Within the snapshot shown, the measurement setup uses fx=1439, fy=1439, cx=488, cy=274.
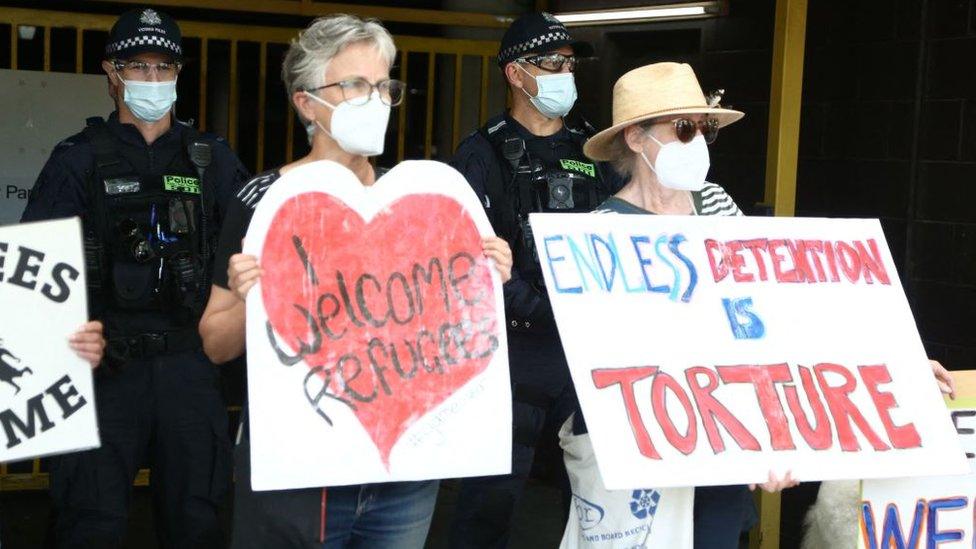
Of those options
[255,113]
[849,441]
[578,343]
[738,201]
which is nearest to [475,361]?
[578,343]

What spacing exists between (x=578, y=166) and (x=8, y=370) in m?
1.90

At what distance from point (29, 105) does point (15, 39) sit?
28 cm

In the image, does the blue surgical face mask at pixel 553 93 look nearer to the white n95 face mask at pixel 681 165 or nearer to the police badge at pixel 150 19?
the white n95 face mask at pixel 681 165

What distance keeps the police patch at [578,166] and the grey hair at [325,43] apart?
1456mm

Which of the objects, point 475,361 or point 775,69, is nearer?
point 475,361

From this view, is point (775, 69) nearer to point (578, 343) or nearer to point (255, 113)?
point (578, 343)

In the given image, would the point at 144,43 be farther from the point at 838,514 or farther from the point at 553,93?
the point at 838,514

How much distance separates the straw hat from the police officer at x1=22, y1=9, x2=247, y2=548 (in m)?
1.28

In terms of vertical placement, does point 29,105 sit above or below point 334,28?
below

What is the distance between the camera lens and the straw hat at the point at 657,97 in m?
3.63

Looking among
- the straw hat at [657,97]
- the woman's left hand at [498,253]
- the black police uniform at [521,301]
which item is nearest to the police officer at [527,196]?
the black police uniform at [521,301]

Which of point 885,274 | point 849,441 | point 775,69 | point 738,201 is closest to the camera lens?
point 849,441

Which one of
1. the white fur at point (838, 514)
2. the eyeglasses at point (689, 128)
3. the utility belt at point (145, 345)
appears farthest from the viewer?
the white fur at point (838, 514)

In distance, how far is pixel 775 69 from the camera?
199 inches
